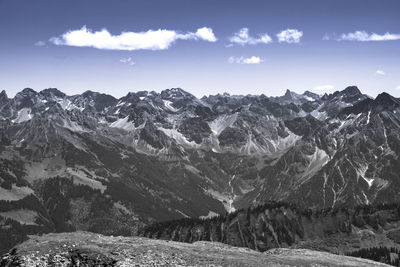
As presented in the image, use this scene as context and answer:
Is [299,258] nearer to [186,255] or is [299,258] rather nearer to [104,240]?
[186,255]

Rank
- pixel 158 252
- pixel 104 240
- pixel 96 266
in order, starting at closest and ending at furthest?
pixel 96 266
pixel 158 252
pixel 104 240

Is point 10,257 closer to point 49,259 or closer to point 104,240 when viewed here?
point 49,259

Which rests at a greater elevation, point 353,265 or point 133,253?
point 133,253

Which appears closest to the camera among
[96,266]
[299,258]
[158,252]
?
[96,266]

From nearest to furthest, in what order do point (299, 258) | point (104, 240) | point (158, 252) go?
point (158, 252), point (104, 240), point (299, 258)

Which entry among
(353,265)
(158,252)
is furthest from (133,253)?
(353,265)

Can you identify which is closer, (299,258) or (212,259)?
(212,259)

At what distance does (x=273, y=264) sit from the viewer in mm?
102875

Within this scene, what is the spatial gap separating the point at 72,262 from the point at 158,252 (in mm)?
15877

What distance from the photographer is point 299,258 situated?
11450 cm

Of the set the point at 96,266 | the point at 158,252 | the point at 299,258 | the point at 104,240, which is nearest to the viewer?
the point at 96,266

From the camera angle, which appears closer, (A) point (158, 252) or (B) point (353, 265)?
(A) point (158, 252)

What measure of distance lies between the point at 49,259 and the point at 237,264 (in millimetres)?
34043

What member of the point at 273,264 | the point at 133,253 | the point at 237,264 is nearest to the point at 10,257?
the point at 133,253
